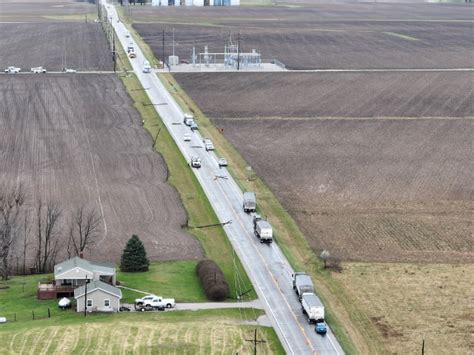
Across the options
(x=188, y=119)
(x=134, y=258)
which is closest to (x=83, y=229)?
(x=134, y=258)

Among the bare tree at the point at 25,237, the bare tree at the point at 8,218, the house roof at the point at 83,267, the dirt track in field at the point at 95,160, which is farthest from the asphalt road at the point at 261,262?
the bare tree at the point at 8,218

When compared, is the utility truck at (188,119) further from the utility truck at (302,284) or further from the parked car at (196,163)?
the utility truck at (302,284)

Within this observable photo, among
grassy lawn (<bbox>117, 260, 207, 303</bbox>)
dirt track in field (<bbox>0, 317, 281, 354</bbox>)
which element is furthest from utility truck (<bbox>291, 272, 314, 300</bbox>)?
grassy lawn (<bbox>117, 260, 207, 303</bbox>)

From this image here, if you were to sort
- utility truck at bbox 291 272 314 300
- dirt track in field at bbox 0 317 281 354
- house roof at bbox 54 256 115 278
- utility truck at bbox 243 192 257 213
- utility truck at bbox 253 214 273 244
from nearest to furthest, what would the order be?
1. dirt track in field at bbox 0 317 281 354
2. utility truck at bbox 291 272 314 300
3. house roof at bbox 54 256 115 278
4. utility truck at bbox 253 214 273 244
5. utility truck at bbox 243 192 257 213

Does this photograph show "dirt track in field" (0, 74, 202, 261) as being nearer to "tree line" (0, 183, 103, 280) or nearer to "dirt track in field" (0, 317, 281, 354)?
"tree line" (0, 183, 103, 280)

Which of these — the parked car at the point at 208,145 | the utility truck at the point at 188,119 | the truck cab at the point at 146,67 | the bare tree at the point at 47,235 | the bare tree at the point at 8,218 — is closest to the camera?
the bare tree at the point at 8,218

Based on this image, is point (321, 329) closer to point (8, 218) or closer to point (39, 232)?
point (39, 232)
